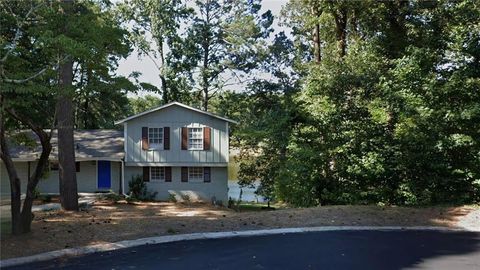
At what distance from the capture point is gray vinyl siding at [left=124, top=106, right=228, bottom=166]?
20422mm

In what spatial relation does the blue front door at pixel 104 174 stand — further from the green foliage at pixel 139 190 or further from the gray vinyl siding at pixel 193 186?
the green foliage at pixel 139 190

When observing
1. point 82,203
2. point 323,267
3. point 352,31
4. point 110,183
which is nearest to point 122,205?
point 82,203

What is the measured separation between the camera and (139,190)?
66.5 feet

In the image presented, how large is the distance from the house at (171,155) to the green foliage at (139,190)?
0.25 meters

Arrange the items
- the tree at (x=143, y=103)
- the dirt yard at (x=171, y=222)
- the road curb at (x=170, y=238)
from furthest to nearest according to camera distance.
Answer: the tree at (x=143, y=103), the dirt yard at (x=171, y=222), the road curb at (x=170, y=238)

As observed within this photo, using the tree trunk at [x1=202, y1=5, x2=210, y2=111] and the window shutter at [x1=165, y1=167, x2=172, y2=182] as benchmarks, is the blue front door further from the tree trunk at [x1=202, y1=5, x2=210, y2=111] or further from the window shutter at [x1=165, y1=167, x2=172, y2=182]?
the tree trunk at [x1=202, y1=5, x2=210, y2=111]

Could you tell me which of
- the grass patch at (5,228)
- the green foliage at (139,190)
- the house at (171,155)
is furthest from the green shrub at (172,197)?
the grass patch at (5,228)

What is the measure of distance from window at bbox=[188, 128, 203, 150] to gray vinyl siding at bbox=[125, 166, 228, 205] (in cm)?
119

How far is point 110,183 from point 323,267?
15.5 m

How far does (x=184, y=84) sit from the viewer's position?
29344 millimetres

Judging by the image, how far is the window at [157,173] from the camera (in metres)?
20.7

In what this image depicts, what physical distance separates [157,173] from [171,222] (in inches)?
343

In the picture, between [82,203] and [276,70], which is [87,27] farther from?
[276,70]

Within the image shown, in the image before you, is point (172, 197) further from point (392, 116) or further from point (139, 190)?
point (392, 116)
